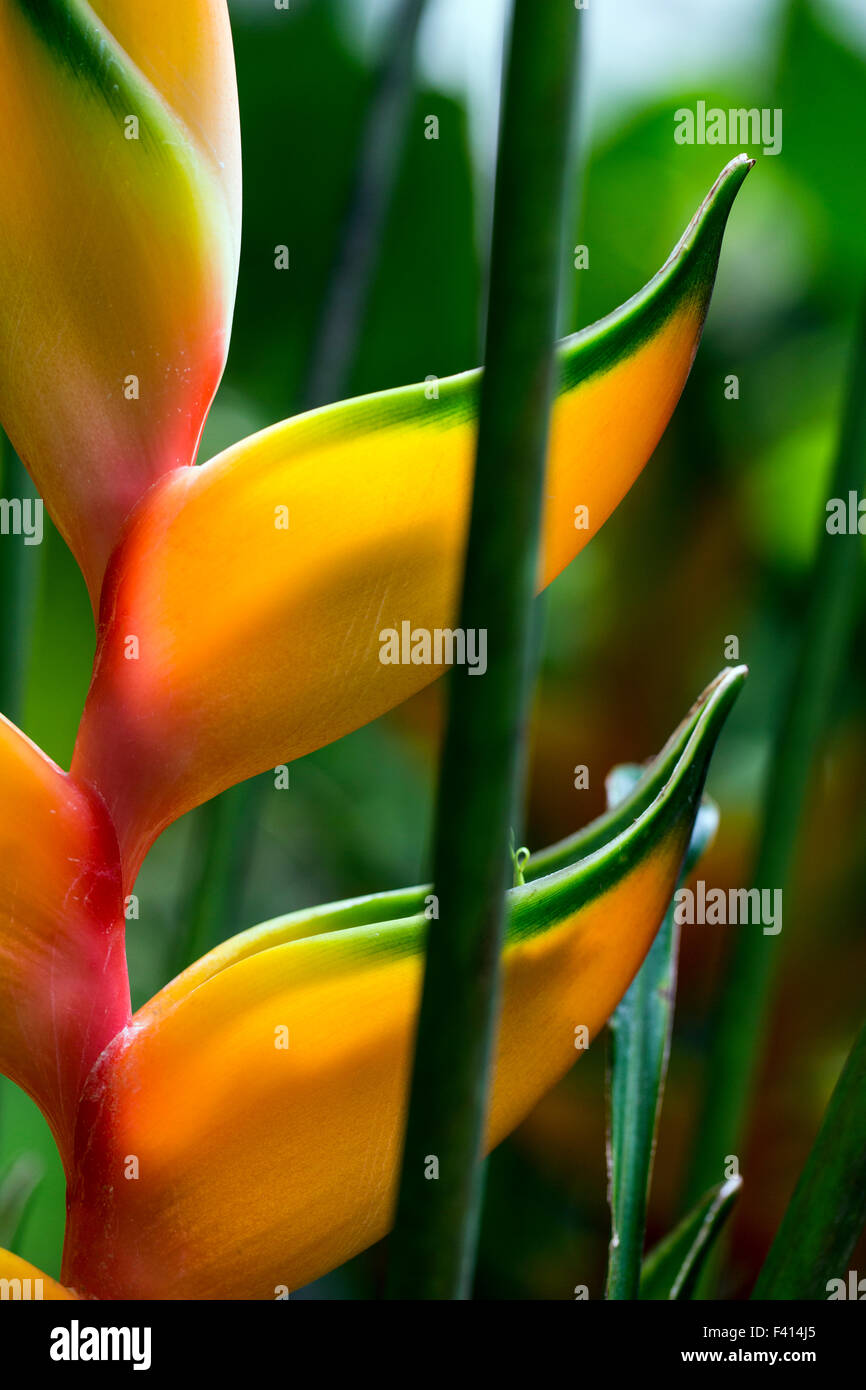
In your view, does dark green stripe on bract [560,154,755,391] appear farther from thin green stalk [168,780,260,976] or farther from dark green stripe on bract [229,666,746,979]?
thin green stalk [168,780,260,976]

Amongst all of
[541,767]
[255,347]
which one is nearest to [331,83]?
[255,347]

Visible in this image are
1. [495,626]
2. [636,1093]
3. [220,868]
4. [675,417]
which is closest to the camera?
[495,626]

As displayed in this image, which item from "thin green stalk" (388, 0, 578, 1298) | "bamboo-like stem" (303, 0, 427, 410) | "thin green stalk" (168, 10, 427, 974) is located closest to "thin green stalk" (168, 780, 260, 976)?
"thin green stalk" (168, 10, 427, 974)

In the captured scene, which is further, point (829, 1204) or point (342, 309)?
point (342, 309)

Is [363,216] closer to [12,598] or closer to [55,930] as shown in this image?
[12,598]

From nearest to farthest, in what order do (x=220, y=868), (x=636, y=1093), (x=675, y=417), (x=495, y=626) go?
1. (x=495, y=626)
2. (x=636, y=1093)
3. (x=220, y=868)
4. (x=675, y=417)

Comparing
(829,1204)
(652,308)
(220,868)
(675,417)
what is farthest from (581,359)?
(675,417)

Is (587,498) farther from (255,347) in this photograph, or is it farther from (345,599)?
(255,347)

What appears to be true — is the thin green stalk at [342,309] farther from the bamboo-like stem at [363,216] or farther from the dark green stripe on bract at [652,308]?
the dark green stripe on bract at [652,308]

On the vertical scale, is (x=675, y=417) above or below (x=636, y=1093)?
above
